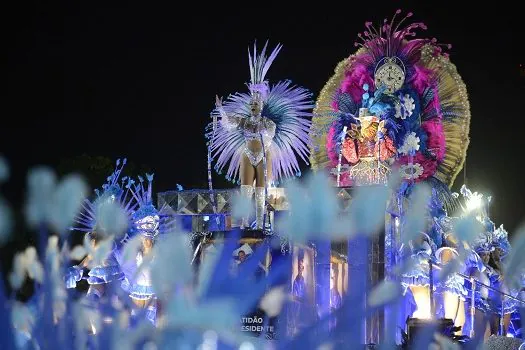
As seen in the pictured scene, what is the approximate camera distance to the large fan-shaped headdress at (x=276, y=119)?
1349 cm

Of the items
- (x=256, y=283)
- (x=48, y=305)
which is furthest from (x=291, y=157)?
(x=48, y=305)

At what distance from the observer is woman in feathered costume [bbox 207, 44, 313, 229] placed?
44.0ft

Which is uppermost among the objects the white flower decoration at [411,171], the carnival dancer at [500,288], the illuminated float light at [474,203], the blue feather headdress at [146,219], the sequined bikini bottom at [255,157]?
the white flower decoration at [411,171]

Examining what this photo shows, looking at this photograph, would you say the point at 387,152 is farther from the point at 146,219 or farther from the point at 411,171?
the point at 146,219

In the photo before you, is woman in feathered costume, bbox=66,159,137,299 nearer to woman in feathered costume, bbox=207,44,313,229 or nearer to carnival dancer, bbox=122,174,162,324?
carnival dancer, bbox=122,174,162,324

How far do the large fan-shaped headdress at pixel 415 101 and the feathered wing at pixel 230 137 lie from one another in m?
3.50

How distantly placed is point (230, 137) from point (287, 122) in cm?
97

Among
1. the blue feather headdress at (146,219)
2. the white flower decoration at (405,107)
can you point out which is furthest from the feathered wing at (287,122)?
the white flower decoration at (405,107)

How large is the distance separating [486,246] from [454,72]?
3.62 meters

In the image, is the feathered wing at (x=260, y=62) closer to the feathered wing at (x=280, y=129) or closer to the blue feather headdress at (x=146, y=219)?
the feathered wing at (x=280, y=129)

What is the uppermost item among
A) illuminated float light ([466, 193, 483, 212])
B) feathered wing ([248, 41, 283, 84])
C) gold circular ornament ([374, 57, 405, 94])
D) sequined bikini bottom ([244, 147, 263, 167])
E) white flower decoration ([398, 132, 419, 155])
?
gold circular ornament ([374, 57, 405, 94])

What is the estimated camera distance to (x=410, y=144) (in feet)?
54.3

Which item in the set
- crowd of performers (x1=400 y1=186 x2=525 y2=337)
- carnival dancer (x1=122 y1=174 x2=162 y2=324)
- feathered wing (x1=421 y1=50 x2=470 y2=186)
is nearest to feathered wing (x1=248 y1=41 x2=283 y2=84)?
carnival dancer (x1=122 y1=174 x2=162 y2=324)

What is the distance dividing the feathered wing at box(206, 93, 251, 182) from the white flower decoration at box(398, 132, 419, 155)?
12.2 ft
